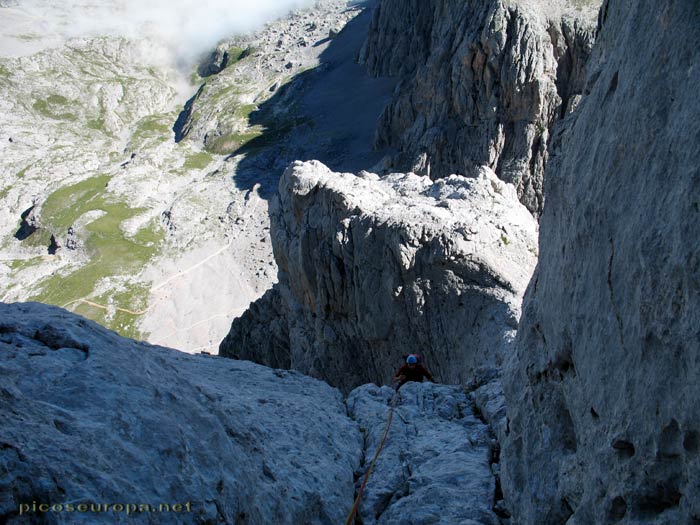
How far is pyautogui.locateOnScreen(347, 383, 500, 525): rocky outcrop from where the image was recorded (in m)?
10.4

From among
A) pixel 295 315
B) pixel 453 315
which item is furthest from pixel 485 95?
pixel 453 315

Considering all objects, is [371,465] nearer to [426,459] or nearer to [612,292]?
[426,459]

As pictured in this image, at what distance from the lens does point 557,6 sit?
201ft

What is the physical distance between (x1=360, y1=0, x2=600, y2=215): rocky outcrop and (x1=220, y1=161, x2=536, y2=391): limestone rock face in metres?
28.7

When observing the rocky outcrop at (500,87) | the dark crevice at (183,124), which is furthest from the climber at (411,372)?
the dark crevice at (183,124)

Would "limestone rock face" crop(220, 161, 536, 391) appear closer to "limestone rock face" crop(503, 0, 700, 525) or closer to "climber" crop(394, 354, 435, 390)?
"climber" crop(394, 354, 435, 390)

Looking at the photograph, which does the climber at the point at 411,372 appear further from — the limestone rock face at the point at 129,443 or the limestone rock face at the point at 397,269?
the limestone rock face at the point at 129,443

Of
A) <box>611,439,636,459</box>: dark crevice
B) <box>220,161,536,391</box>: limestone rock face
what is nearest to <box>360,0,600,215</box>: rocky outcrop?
<box>220,161,536,391</box>: limestone rock face

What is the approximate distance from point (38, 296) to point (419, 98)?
239ft

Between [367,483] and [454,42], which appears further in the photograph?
[454,42]

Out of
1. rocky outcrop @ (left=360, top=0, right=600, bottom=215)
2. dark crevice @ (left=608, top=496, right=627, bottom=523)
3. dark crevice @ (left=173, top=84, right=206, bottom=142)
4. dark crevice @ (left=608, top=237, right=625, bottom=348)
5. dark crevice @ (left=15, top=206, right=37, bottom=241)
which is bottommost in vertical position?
dark crevice @ (left=608, top=496, right=627, bottom=523)

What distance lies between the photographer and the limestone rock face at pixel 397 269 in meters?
26.3

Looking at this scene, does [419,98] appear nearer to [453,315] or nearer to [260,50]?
[453,315]

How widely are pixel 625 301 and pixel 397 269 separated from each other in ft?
76.1
